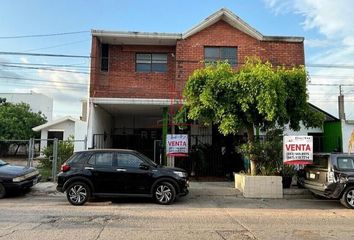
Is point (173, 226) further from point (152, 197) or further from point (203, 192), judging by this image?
point (203, 192)

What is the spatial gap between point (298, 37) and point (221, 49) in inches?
155

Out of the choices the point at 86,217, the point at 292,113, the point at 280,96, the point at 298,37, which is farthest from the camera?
the point at 298,37

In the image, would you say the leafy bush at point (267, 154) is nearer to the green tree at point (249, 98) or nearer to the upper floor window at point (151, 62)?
the green tree at point (249, 98)

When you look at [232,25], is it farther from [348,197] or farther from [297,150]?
[348,197]

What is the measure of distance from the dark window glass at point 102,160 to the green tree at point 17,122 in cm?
2612

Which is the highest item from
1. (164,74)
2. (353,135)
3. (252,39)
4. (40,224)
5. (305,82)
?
(252,39)

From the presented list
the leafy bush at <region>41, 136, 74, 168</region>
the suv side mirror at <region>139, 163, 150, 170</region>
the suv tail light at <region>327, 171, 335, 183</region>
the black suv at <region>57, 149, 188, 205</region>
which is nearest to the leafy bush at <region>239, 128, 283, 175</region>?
the suv tail light at <region>327, 171, 335, 183</region>

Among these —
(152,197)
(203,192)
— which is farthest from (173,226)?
(203,192)

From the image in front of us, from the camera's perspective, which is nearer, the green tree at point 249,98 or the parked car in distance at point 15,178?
the green tree at point 249,98

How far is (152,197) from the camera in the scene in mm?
12453

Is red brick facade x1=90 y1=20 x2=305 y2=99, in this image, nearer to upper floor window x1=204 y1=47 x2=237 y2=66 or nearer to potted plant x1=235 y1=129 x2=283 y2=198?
upper floor window x1=204 y1=47 x2=237 y2=66

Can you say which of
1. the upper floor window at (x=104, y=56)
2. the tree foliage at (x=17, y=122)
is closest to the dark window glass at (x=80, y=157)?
the upper floor window at (x=104, y=56)

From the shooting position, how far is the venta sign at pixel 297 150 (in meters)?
14.1

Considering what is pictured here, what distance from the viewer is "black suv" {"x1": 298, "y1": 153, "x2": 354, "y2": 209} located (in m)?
11.8
